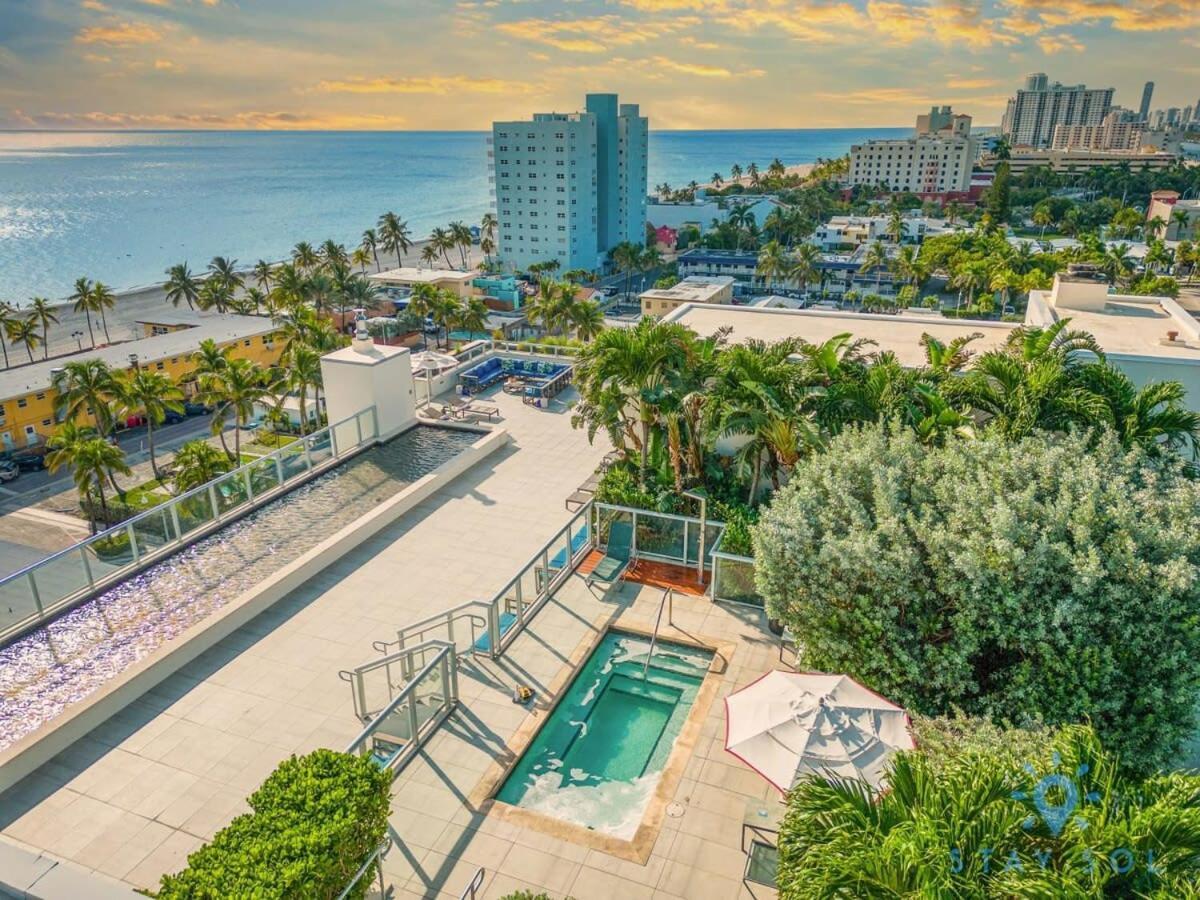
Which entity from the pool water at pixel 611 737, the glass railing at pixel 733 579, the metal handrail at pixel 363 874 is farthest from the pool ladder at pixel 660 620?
the metal handrail at pixel 363 874

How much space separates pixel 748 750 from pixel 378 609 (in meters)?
7.90

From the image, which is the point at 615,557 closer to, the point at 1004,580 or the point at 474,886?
the point at 1004,580

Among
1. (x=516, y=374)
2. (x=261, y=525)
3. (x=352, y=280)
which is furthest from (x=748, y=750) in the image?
(x=352, y=280)

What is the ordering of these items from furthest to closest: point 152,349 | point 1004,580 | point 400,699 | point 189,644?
point 152,349
point 189,644
point 400,699
point 1004,580

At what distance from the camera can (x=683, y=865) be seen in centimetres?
884

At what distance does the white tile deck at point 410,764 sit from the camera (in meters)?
8.85

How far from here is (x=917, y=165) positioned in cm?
15400

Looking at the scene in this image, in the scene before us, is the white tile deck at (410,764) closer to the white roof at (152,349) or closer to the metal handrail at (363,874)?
the metal handrail at (363,874)

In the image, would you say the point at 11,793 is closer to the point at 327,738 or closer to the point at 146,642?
the point at 146,642

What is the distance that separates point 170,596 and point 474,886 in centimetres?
863

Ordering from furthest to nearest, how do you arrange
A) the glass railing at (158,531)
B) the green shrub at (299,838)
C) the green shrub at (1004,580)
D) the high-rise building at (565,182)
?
the high-rise building at (565,182) → the glass railing at (158,531) → the green shrub at (1004,580) → the green shrub at (299,838)

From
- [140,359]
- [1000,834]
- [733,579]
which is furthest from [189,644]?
[140,359]

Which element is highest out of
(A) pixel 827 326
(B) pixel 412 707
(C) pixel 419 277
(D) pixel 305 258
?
(A) pixel 827 326

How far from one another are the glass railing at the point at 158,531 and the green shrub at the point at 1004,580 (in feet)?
37.7
